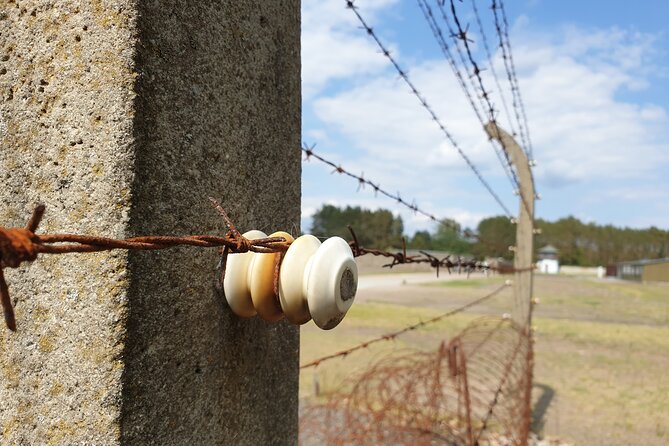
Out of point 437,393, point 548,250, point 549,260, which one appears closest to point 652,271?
point 549,260

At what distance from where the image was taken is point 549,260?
237ft

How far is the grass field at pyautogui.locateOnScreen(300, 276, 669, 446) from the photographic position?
6.64 metres

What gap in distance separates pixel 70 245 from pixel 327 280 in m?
0.41

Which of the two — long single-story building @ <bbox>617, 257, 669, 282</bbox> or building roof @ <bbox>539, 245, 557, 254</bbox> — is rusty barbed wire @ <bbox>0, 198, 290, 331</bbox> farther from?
building roof @ <bbox>539, 245, 557, 254</bbox>

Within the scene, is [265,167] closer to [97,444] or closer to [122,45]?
[122,45]

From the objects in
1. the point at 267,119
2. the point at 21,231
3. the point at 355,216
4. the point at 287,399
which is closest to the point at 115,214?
the point at 21,231

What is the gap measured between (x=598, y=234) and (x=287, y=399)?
77273 millimetres

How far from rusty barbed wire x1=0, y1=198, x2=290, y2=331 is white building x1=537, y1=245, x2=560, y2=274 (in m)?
73.7

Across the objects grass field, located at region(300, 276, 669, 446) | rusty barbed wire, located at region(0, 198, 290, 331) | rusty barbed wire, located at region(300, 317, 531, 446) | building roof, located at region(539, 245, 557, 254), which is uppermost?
building roof, located at region(539, 245, 557, 254)

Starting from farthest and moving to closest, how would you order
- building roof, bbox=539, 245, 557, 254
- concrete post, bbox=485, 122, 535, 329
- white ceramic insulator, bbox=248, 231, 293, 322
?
building roof, bbox=539, 245, 557, 254 < concrete post, bbox=485, 122, 535, 329 < white ceramic insulator, bbox=248, 231, 293, 322

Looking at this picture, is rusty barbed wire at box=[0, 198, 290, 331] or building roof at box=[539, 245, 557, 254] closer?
rusty barbed wire at box=[0, 198, 290, 331]

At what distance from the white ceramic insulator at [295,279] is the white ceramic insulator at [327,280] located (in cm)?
1

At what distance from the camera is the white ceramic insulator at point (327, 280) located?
3.28 ft

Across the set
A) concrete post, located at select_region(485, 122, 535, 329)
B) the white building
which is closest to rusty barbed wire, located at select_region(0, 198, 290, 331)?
concrete post, located at select_region(485, 122, 535, 329)
